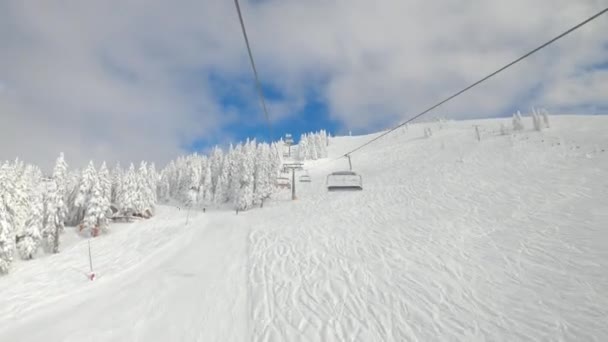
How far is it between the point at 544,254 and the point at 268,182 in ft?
148

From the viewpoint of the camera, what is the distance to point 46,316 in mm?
12312

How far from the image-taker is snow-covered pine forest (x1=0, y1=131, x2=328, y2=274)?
26000 millimetres

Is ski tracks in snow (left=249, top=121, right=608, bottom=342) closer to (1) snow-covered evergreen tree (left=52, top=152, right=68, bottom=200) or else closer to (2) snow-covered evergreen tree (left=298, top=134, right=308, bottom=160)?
(1) snow-covered evergreen tree (left=52, top=152, right=68, bottom=200)

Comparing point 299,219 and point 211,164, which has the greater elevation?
point 211,164

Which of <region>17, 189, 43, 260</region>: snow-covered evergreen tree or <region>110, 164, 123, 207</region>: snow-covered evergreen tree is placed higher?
<region>110, 164, 123, 207</region>: snow-covered evergreen tree

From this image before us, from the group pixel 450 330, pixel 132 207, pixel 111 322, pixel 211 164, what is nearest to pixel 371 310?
pixel 450 330

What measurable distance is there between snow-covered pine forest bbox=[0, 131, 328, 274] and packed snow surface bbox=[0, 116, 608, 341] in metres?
4.56

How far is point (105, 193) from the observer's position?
40125mm

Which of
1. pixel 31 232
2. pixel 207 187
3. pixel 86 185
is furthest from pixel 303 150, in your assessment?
pixel 31 232

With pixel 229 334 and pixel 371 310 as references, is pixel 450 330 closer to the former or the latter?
pixel 371 310

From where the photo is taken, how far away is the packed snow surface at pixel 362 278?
8367 millimetres

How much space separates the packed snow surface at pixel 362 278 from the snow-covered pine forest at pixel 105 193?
Answer: 4561 millimetres

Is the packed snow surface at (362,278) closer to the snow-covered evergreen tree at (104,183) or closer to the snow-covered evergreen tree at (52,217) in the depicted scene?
the snow-covered evergreen tree at (52,217)

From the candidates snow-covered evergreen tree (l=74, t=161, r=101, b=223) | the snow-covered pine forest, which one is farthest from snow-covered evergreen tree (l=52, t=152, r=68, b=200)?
snow-covered evergreen tree (l=74, t=161, r=101, b=223)
